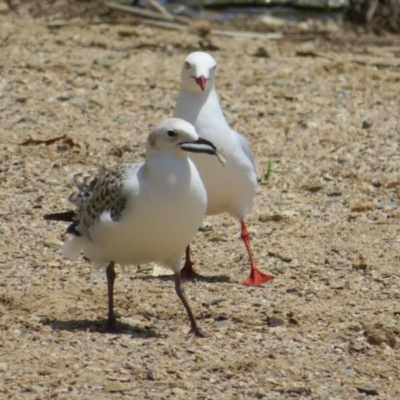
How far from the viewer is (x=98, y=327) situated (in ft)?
16.9

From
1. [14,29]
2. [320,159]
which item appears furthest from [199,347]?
[14,29]

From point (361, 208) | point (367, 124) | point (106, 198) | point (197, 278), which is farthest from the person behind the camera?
point (367, 124)

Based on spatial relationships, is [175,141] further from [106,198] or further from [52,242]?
[52,242]

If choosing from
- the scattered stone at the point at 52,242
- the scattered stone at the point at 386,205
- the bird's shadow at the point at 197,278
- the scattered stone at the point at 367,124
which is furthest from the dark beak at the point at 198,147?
the scattered stone at the point at 367,124

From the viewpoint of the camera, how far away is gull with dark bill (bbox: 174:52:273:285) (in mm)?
5984

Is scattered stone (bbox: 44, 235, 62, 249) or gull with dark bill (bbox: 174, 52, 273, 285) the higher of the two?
gull with dark bill (bbox: 174, 52, 273, 285)

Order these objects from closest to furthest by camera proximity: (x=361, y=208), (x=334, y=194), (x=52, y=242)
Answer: (x=52, y=242) → (x=361, y=208) → (x=334, y=194)

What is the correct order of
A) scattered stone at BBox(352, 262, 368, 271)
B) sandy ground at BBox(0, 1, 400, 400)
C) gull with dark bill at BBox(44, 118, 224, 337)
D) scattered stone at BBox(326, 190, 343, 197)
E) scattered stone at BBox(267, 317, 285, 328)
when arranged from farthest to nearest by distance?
scattered stone at BBox(326, 190, 343, 197) < scattered stone at BBox(352, 262, 368, 271) < scattered stone at BBox(267, 317, 285, 328) < gull with dark bill at BBox(44, 118, 224, 337) < sandy ground at BBox(0, 1, 400, 400)

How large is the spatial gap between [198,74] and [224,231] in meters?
1.32

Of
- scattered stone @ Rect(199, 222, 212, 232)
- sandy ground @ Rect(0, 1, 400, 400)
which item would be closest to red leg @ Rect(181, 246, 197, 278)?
sandy ground @ Rect(0, 1, 400, 400)

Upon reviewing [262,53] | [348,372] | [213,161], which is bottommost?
[348,372]

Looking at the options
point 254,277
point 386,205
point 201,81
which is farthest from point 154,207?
point 386,205

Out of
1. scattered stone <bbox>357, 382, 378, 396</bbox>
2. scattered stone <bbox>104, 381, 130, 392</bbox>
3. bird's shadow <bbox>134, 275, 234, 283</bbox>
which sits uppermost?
scattered stone <bbox>357, 382, 378, 396</bbox>

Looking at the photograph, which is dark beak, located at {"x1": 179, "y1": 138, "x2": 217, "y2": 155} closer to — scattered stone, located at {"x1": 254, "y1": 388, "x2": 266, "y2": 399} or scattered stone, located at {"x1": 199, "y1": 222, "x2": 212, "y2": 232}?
scattered stone, located at {"x1": 254, "y1": 388, "x2": 266, "y2": 399}
